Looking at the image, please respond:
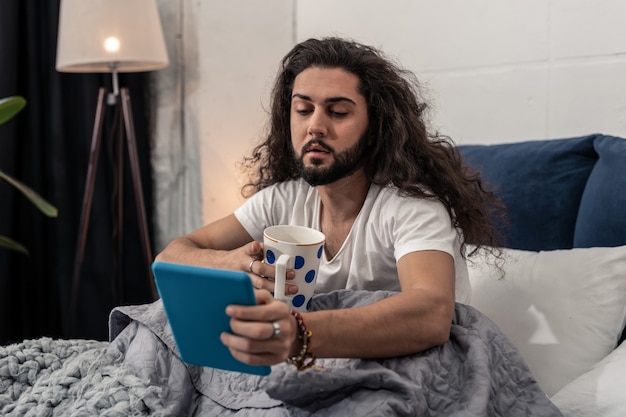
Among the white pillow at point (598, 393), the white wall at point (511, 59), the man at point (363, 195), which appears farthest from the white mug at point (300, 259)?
the white wall at point (511, 59)

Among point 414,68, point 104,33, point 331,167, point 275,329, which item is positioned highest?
point 104,33

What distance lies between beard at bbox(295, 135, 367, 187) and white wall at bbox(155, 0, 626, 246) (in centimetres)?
Result: 70

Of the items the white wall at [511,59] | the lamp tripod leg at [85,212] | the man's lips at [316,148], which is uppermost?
the white wall at [511,59]

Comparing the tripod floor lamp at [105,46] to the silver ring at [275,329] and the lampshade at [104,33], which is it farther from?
the silver ring at [275,329]

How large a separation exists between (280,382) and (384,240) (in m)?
0.47

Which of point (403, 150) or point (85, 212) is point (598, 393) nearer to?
point (403, 150)

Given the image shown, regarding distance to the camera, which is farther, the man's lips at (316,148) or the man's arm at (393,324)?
the man's lips at (316,148)

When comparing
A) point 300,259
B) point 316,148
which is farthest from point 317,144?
point 300,259

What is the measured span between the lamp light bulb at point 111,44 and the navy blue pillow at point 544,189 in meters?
1.39

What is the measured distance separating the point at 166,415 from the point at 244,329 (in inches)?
11.4

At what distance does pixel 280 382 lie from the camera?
1.01 m

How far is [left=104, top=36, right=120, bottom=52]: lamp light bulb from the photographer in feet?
7.93

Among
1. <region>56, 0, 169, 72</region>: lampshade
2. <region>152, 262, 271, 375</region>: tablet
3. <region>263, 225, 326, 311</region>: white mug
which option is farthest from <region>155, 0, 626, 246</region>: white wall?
<region>152, 262, 271, 375</region>: tablet

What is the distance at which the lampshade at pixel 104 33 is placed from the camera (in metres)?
2.40
